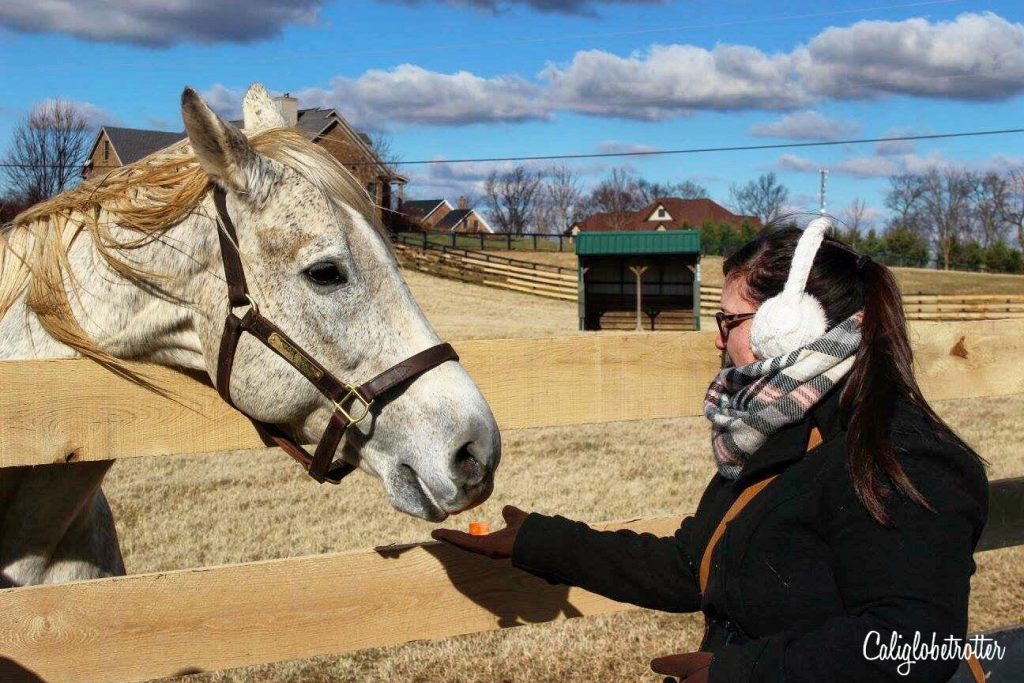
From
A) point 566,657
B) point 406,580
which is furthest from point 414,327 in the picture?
point 566,657

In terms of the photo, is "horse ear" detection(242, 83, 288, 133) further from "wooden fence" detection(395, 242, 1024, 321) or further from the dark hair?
"wooden fence" detection(395, 242, 1024, 321)

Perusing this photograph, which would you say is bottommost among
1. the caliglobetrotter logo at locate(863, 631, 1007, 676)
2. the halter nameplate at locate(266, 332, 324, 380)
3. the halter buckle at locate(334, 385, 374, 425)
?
the caliglobetrotter logo at locate(863, 631, 1007, 676)

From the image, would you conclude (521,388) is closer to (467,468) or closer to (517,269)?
(467,468)

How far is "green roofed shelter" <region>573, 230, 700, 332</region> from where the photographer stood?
2616 centimetres

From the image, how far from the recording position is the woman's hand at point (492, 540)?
94.6 inches

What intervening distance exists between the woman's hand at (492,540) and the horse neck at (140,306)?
0.85 m

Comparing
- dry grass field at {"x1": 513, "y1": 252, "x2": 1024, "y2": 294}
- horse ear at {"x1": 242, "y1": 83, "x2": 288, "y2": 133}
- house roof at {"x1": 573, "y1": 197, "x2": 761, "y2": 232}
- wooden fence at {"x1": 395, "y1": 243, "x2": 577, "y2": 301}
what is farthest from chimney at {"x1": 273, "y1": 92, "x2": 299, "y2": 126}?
house roof at {"x1": 573, "y1": 197, "x2": 761, "y2": 232}

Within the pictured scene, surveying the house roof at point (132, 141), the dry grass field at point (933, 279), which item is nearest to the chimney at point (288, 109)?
the dry grass field at point (933, 279)

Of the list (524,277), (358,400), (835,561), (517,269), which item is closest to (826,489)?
(835,561)

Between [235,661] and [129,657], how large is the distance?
10.7 inches

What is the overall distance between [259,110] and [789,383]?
6.29 ft

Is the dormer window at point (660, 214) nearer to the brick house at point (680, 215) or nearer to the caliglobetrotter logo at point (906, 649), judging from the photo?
the brick house at point (680, 215)

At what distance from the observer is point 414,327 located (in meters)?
2.36

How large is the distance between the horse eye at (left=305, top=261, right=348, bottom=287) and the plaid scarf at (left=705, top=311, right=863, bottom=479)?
1058 mm
